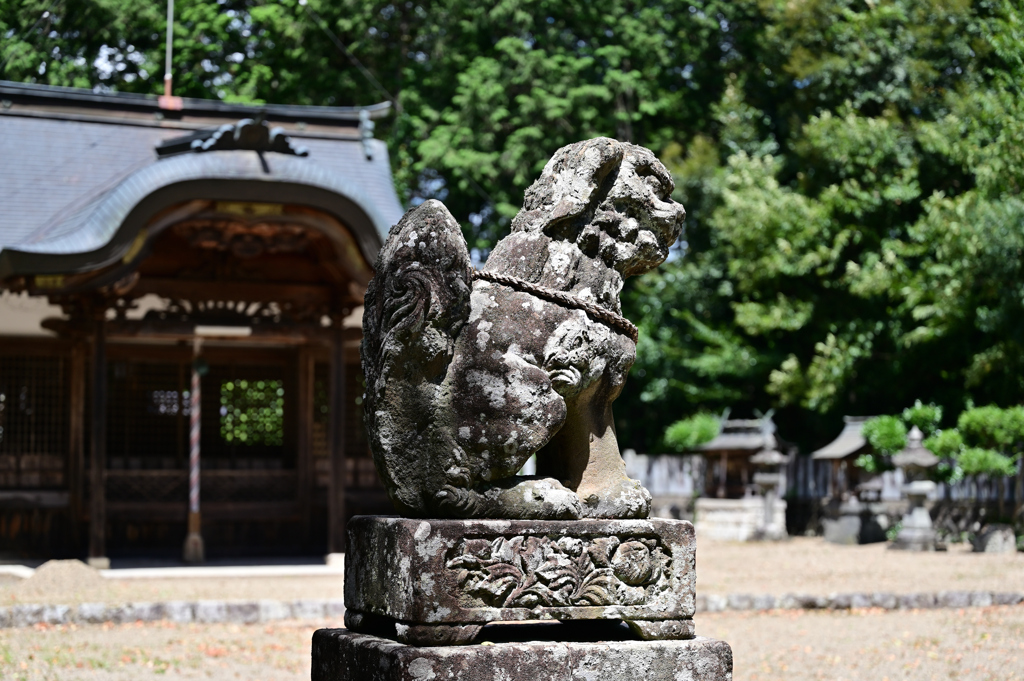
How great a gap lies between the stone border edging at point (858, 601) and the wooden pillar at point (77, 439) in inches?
322

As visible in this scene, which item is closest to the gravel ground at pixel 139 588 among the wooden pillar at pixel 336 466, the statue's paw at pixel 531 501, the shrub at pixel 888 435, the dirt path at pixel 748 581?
the dirt path at pixel 748 581

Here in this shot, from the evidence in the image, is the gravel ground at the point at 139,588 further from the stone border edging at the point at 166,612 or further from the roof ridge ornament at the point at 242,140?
the roof ridge ornament at the point at 242,140

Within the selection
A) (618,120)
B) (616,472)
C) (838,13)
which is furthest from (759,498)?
(616,472)

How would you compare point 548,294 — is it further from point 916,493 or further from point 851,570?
point 916,493

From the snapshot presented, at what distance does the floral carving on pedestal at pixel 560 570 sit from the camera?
148 inches

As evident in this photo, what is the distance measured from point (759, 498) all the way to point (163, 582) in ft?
44.9

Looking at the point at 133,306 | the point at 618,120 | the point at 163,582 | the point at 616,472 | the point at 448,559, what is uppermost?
the point at 618,120

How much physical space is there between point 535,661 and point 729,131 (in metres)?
22.8

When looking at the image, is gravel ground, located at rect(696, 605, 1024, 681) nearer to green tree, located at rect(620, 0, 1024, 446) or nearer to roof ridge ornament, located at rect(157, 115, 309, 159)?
roof ridge ornament, located at rect(157, 115, 309, 159)

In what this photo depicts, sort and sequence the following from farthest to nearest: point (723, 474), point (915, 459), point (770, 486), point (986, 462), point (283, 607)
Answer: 1. point (723, 474)
2. point (770, 486)
3. point (915, 459)
4. point (986, 462)
5. point (283, 607)

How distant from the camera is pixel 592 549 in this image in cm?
390

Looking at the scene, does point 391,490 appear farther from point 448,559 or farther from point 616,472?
point 616,472

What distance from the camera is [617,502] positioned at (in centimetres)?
407

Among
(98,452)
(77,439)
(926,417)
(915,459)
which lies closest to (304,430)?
(77,439)
